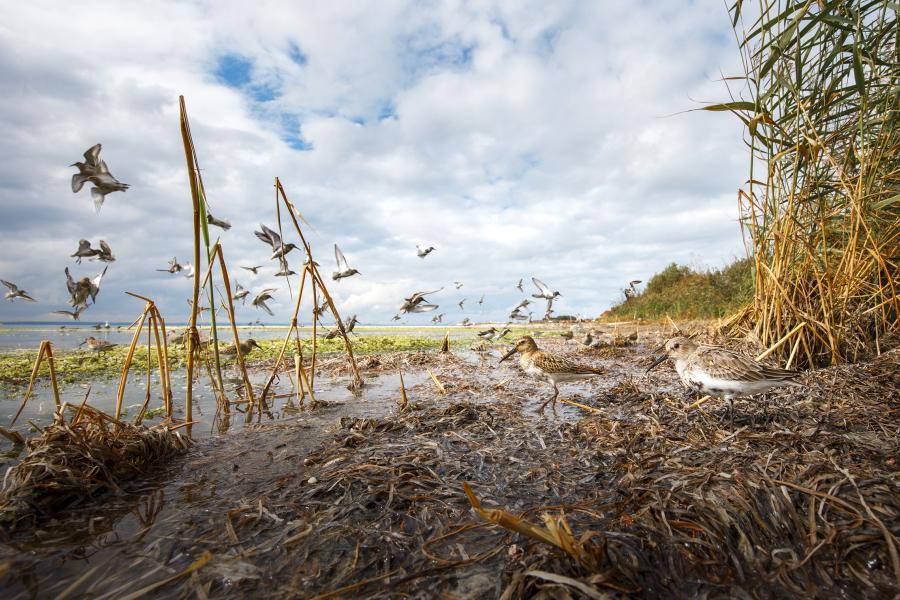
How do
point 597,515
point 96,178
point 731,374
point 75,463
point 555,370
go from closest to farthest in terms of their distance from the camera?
point 597,515, point 75,463, point 731,374, point 96,178, point 555,370

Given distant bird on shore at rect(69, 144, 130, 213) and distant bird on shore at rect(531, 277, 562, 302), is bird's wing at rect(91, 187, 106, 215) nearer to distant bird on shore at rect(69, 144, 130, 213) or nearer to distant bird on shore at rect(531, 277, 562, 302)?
distant bird on shore at rect(69, 144, 130, 213)

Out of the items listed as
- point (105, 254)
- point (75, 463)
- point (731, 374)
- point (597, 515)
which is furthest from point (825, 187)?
point (105, 254)

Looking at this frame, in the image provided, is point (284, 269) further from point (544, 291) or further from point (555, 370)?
point (544, 291)

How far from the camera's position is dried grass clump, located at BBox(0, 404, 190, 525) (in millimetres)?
2441

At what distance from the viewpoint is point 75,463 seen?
9.04 feet

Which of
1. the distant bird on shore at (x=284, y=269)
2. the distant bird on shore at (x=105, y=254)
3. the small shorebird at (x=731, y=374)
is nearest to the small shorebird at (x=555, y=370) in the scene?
the small shorebird at (x=731, y=374)

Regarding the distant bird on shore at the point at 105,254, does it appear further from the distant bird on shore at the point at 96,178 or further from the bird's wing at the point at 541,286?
the bird's wing at the point at 541,286

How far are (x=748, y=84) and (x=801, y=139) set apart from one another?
98 centimetres

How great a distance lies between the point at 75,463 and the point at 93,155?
3917mm

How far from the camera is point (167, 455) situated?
3465 mm

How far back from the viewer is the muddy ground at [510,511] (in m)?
1.77

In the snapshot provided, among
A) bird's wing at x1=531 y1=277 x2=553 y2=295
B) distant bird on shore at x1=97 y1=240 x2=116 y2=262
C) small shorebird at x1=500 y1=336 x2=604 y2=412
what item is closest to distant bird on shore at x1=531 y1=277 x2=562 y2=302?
bird's wing at x1=531 y1=277 x2=553 y2=295

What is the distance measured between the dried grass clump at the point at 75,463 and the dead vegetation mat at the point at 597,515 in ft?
3.95

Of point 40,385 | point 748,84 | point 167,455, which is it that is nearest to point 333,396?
point 167,455
